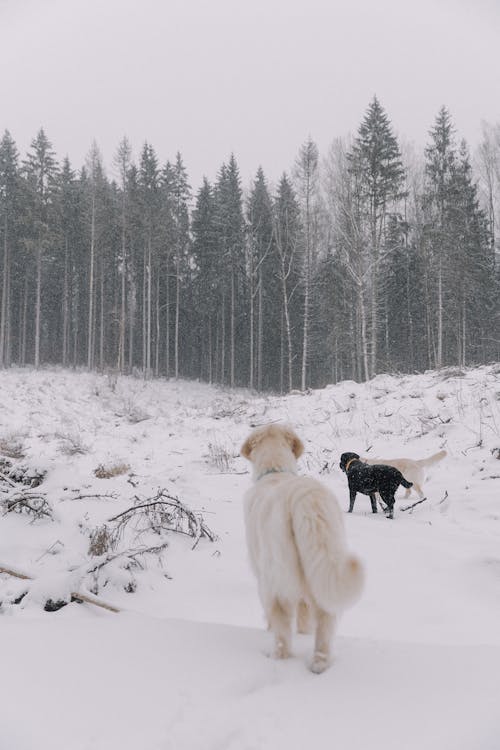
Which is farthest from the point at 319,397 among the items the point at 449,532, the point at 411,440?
the point at 449,532

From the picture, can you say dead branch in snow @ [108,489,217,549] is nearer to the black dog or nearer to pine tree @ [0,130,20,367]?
the black dog

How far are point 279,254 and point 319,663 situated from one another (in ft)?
101

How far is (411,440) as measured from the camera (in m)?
9.26

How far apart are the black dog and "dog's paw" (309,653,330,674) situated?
4.38m

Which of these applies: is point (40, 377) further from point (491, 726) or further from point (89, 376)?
point (491, 726)

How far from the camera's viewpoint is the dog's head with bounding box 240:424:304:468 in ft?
8.95

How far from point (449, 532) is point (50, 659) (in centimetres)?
448

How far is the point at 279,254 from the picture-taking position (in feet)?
101

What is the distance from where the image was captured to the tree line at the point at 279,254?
2261 cm

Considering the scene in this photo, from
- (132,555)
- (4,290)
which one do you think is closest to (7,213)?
(4,290)

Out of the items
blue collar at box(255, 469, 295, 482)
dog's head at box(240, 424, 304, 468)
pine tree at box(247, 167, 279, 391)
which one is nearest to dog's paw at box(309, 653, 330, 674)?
blue collar at box(255, 469, 295, 482)

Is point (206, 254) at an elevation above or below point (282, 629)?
above

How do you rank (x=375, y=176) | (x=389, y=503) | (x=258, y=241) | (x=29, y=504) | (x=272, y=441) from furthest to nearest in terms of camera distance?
(x=258, y=241)
(x=375, y=176)
(x=389, y=503)
(x=29, y=504)
(x=272, y=441)

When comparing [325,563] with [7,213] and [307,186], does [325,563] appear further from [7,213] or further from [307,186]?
[7,213]
